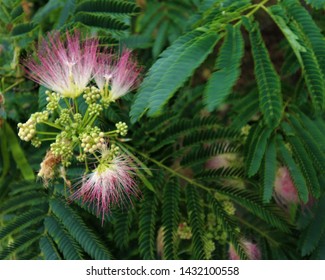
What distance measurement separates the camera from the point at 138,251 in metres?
2.43

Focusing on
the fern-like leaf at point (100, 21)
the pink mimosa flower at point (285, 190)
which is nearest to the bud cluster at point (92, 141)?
the fern-like leaf at point (100, 21)

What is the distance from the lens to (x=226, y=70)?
1487mm

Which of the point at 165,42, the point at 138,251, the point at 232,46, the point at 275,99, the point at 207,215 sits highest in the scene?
the point at 232,46

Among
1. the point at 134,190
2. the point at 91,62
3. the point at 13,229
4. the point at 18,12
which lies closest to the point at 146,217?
the point at 134,190

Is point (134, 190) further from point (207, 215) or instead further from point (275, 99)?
point (275, 99)

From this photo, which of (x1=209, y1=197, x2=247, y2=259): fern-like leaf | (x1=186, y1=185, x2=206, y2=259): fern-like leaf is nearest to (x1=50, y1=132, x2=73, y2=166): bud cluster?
(x1=186, y1=185, x2=206, y2=259): fern-like leaf

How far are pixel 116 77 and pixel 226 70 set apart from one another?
60 cm

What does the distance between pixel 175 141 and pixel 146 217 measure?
417mm

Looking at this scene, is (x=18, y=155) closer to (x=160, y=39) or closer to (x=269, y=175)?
(x=160, y=39)

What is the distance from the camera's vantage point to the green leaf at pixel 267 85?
60.9 inches

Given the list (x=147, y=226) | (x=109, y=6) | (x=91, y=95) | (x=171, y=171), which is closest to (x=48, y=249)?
(x=147, y=226)

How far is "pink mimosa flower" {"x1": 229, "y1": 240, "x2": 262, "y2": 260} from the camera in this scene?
239cm

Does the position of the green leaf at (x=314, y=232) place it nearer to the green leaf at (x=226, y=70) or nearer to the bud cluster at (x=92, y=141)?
the green leaf at (x=226, y=70)

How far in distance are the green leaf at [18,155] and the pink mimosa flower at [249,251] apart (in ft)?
3.63
